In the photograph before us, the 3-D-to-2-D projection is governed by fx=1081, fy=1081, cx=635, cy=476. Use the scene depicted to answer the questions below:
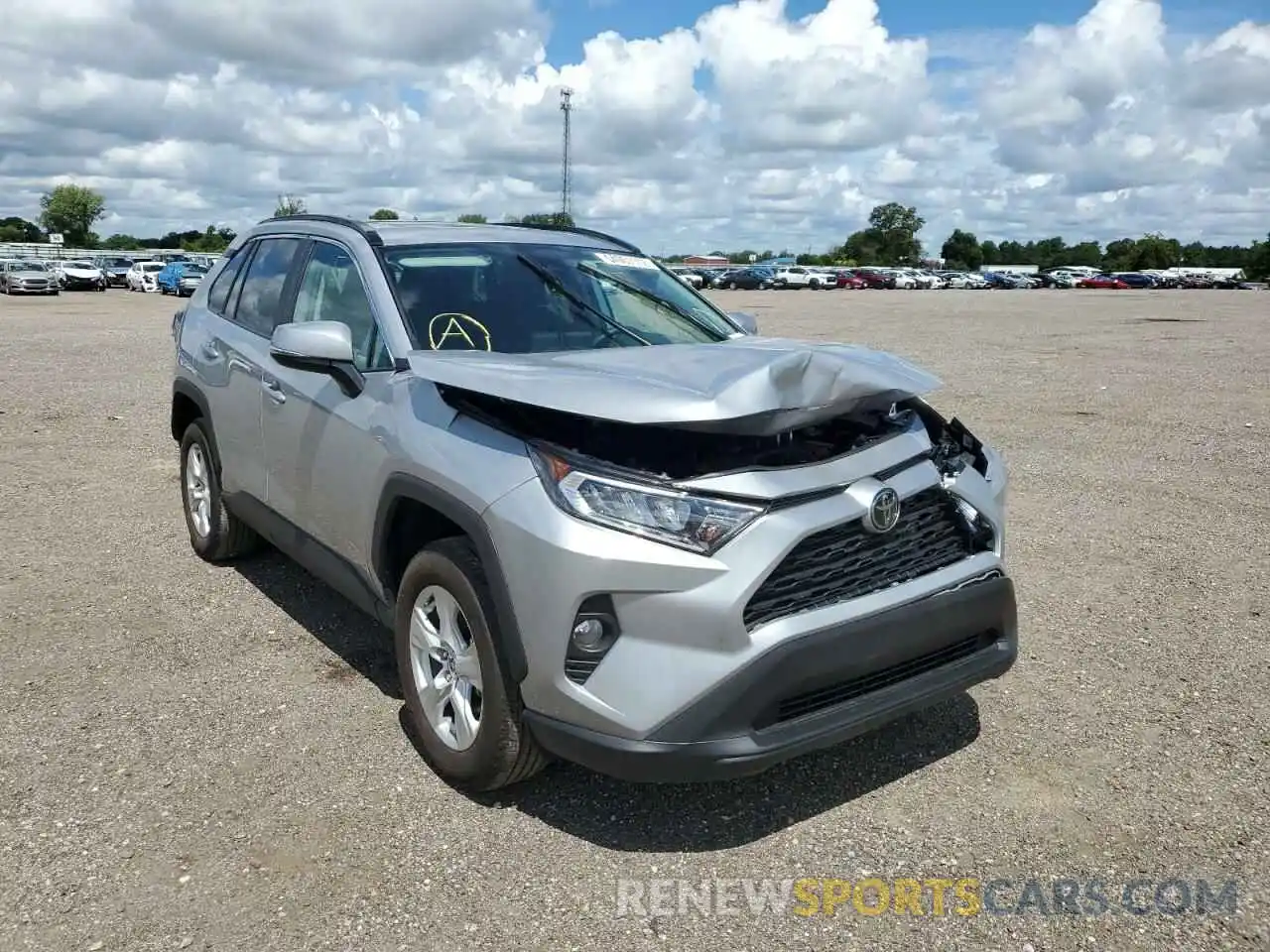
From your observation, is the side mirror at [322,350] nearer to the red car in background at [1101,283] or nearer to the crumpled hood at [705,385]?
the crumpled hood at [705,385]

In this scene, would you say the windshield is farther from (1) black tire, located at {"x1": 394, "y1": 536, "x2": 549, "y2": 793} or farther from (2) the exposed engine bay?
(1) black tire, located at {"x1": 394, "y1": 536, "x2": 549, "y2": 793}

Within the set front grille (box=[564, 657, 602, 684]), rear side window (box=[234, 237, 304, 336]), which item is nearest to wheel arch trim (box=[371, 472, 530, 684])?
front grille (box=[564, 657, 602, 684])

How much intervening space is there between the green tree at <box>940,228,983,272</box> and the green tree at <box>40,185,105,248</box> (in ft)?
352

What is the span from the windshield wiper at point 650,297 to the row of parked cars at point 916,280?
54246 millimetres

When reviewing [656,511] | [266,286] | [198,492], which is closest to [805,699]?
[656,511]

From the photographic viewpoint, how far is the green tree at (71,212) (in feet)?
418

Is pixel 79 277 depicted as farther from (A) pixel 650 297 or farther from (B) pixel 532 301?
(B) pixel 532 301

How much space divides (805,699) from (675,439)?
2.69ft

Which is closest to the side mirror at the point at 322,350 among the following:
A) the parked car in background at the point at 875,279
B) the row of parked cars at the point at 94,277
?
the row of parked cars at the point at 94,277

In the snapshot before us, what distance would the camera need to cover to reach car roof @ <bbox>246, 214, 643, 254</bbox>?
450 cm

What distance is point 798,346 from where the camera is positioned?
13.1 feet

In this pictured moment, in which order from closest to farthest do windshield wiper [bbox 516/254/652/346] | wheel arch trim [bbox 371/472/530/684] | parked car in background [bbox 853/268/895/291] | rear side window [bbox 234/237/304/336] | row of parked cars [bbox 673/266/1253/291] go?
1. wheel arch trim [bbox 371/472/530/684]
2. windshield wiper [bbox 516/254/652/346]
3. rear side window [bbox 234/237/304/336]
4. row of parked cars [bbox 673/266/1253/291]
5. parked car in background [bbox 853/268/895/291]

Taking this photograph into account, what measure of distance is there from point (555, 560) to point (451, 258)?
1.91m

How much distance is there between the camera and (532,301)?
4359 mm
